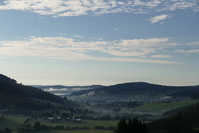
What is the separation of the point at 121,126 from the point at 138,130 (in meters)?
6.03

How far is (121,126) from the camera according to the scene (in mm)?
103750

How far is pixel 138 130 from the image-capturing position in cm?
10425

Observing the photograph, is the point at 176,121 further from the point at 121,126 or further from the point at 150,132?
the point at 121,126

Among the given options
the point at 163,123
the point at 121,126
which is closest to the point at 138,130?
the point at 121,126

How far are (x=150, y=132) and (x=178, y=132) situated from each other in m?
16.3

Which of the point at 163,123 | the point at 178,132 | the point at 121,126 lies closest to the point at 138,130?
the point at 121,126

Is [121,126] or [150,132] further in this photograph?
[150,132]

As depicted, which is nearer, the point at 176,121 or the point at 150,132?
the point at 150,132

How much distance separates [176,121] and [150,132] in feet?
81.2

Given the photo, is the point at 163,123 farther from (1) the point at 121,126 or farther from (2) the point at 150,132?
(1) the point at 121,126

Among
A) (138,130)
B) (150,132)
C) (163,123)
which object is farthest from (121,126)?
(163,123)

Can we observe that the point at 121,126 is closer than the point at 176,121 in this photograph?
Yes

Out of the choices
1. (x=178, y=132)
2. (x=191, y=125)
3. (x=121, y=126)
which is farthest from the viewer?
(x=191, y=125)

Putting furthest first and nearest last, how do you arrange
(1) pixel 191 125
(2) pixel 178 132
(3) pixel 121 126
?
(1) pixel 191 125, (2) pixel 178 132, (3) pixel 121 126
